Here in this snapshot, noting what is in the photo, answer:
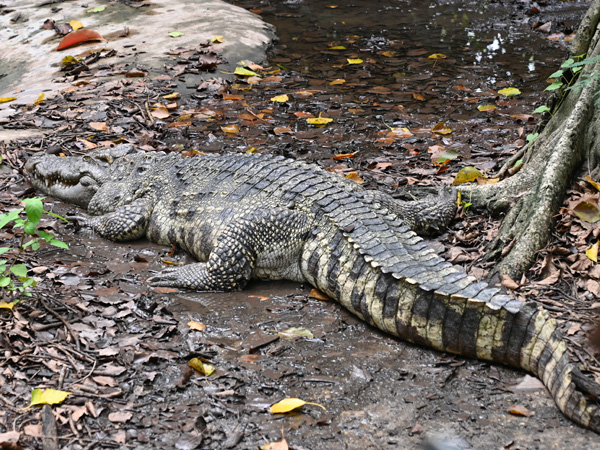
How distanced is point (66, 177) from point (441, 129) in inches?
168

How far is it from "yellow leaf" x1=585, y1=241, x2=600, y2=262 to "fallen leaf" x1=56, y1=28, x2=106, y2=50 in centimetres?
860

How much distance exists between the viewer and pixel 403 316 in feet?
11.9

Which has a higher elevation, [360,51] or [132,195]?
[360,51]

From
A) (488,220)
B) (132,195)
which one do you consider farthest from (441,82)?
(132,195)

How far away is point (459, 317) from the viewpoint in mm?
3377

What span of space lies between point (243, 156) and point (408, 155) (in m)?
2.09

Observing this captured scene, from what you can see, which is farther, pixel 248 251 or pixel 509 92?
pixel 509 92

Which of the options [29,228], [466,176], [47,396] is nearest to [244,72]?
[466,176]

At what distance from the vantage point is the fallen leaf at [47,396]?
302 cm

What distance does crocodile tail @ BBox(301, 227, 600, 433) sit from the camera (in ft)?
9.83

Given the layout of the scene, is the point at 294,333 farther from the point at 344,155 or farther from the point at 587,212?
the point at 344,155

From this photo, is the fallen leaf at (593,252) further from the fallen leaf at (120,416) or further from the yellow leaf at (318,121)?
the yellow leaf at (318,121)

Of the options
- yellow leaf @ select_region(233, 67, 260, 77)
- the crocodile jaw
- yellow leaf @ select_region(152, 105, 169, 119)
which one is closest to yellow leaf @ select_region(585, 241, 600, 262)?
the crocodile jaw

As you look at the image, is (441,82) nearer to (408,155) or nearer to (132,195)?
(408,155)
